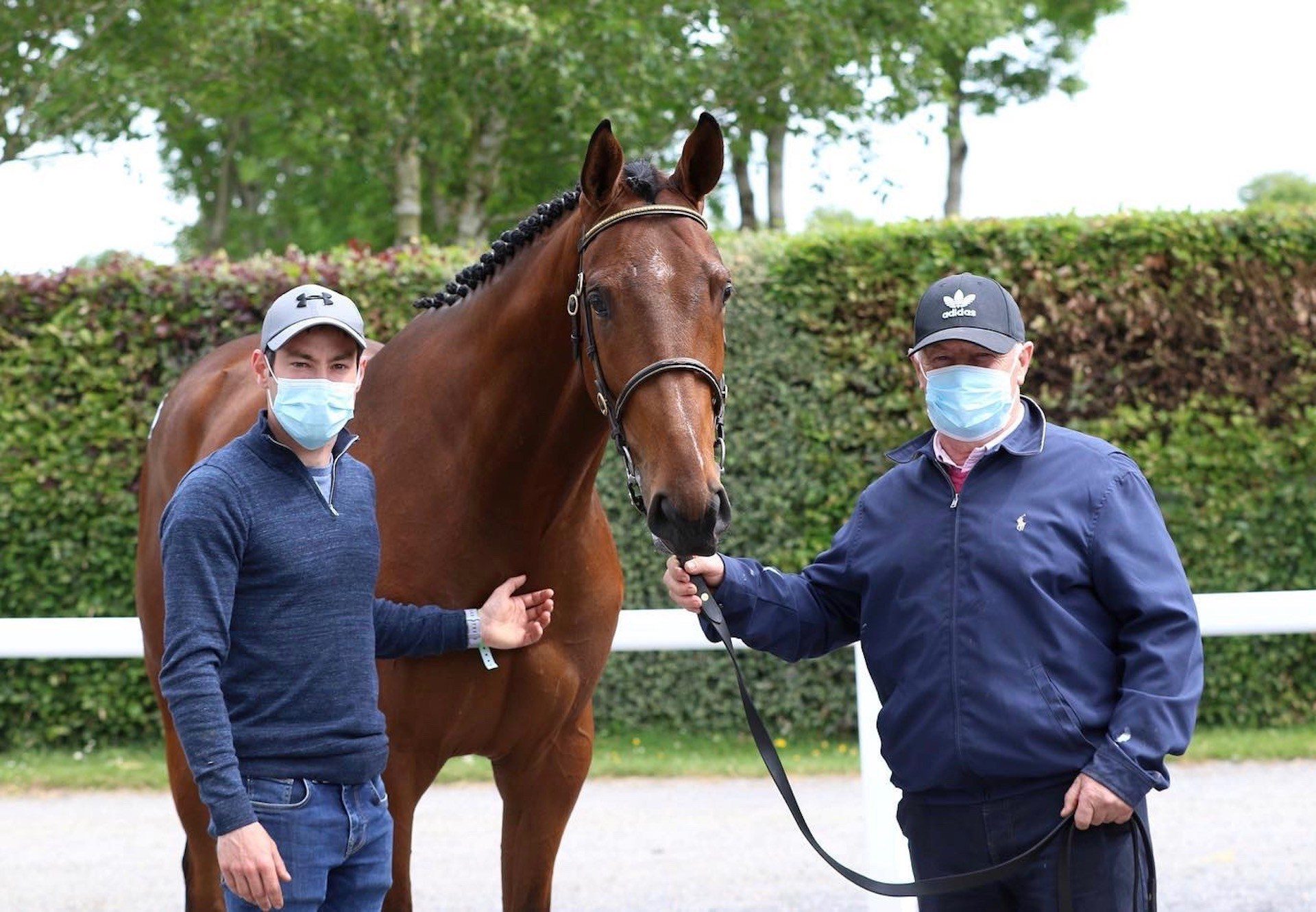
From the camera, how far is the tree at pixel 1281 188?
112ft

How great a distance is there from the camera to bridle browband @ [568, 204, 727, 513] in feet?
7.91

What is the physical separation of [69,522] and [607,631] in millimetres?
5208

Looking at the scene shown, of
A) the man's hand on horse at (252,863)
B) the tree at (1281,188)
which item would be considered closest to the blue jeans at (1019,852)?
the man's hand on horse at (252,863)

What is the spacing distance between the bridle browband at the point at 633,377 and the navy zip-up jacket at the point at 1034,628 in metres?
0.39

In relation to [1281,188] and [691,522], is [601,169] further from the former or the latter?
[1281,188]

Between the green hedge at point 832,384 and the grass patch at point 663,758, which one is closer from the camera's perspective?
the grass patch at point 663,758

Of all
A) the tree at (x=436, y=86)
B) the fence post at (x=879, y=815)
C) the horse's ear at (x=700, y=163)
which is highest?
the tree at (x=436, y=86)

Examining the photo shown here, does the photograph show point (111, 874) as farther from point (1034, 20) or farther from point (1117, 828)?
point (1034, 20)

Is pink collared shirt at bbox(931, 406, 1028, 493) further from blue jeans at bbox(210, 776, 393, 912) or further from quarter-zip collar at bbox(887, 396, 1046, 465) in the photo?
blue jeans at bbox(210, 776, 393, 912)

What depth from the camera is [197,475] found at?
7.38 ft

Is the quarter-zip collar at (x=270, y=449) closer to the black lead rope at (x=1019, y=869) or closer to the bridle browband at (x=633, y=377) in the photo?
the bridle browband at (x=633, y=377)

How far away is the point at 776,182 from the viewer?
55.5 ft

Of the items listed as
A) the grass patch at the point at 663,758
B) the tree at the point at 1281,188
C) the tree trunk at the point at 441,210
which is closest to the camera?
the grass patch at the point at 663,758

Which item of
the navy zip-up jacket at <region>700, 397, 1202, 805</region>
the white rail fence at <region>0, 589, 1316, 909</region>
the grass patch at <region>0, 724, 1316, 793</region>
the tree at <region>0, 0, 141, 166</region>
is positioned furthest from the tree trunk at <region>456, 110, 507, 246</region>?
the navy zip-up jacket at <region>700, 397, 1202, 805</region>
